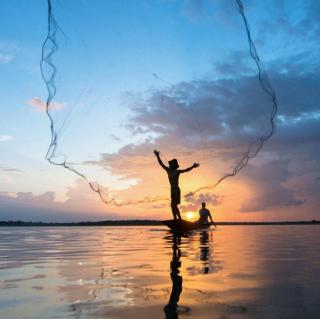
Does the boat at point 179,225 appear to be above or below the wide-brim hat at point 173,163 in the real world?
below

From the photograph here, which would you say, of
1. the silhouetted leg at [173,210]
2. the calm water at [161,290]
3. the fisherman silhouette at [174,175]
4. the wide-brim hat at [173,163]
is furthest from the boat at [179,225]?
the calm water at [161,290]

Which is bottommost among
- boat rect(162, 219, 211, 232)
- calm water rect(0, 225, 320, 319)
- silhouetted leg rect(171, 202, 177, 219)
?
calm water rect(0, 225, 320, 319)

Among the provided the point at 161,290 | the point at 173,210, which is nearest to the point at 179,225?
the point at 173,210

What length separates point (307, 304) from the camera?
17.0ft

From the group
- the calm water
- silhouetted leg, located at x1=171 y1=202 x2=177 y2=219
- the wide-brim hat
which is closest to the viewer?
the calm water

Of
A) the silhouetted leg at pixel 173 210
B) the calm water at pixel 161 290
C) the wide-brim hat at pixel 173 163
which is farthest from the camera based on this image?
the silhouetted leg at pixel 173 210

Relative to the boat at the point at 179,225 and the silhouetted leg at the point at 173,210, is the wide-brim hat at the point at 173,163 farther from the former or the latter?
the boat at the point at 179,225

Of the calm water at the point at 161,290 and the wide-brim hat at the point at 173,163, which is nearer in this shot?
the calm water at the point at 161,290

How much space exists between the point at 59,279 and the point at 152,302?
265 cm

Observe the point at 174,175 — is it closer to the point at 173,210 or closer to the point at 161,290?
the point at 173,210

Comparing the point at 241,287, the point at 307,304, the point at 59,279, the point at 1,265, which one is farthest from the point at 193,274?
the point at 1,265

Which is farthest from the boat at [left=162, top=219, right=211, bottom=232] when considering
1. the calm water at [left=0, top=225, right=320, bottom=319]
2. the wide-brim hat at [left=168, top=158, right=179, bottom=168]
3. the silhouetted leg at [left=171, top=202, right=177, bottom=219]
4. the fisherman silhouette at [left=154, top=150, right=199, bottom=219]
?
the calm water at [left=0, top=225, right=320, bottom=319]

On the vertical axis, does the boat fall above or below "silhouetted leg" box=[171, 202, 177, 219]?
below

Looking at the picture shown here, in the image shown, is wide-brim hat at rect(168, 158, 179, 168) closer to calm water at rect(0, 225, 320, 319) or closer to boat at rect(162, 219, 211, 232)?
boat at rect(162, 219, 211, 232)
